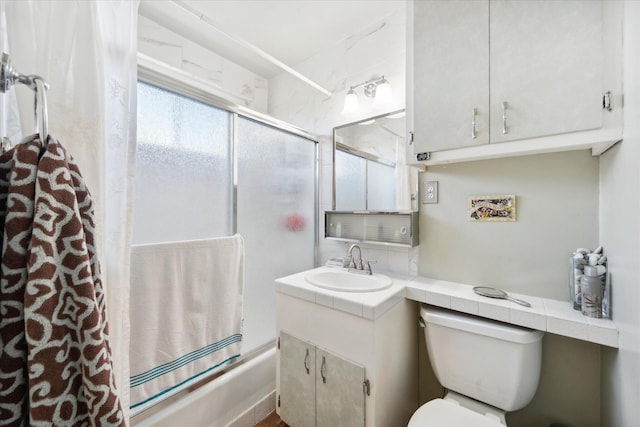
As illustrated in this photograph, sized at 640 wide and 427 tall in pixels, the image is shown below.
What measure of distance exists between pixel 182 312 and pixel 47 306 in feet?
2.98

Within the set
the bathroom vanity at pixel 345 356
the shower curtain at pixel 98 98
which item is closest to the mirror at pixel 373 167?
the bathroom vanity at pixel 345 356

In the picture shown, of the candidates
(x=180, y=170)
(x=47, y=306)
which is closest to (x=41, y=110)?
(x=47, y=306)

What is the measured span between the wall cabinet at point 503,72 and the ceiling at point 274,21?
0.57 metres

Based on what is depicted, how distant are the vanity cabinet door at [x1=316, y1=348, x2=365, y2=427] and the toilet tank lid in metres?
0.43

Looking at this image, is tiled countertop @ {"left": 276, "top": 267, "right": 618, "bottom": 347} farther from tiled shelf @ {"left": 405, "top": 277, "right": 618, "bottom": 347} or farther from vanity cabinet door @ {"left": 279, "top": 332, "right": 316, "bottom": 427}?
vanity cabinet door @ {"left": 279, "top": 332, "right": 316, "bottom": 427}

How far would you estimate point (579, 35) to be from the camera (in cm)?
95

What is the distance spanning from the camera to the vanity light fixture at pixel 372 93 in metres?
1.69

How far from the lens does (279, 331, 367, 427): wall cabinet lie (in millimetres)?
1177

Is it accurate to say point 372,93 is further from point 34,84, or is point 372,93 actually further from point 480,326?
point 34,84

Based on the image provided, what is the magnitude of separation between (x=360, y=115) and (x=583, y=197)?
130 centimetres

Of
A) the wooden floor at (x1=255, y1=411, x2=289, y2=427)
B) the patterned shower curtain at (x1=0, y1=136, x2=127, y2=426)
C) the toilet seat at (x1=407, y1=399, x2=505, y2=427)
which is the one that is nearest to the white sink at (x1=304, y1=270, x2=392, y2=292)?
the toilet seat at (x1=407, y1=399, x2=505, y2=427)

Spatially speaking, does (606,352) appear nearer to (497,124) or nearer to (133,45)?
(497,124)

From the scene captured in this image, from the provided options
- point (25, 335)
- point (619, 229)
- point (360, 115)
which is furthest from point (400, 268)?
point (25, 335)

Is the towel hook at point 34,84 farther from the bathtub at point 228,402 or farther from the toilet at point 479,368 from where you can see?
the toilet at point 479,368
